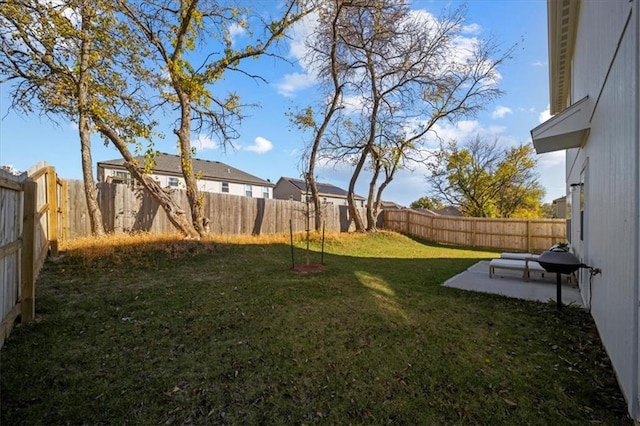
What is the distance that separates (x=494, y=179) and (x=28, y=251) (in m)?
23.0

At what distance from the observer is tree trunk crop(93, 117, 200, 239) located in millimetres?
7719

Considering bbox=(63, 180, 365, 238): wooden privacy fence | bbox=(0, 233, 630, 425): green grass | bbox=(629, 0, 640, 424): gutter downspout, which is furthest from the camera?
bbox=(63, 180, 365, 238): wooden privacy fence

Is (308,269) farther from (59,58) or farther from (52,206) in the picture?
(59,58)

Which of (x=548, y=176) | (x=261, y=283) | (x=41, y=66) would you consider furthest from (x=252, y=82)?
(x=548, y=176)

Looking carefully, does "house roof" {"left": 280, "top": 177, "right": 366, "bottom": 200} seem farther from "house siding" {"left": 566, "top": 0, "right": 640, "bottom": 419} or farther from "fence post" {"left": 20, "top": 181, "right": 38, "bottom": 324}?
"house siding" {"left": 566, "top": 0, "right": 640, "bottom": 419}

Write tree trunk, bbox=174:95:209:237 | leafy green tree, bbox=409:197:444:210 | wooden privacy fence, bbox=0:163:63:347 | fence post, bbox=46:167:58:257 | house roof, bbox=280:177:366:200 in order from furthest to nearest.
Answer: leafy green tree, bbox=409:197:444:210, house roof, bbox=280:177:366:200, tree trunk, bbox=174:95:209:237, fence post, bbox=46:167:58:257, wooden privacy fence, bbox=0:163:63:347

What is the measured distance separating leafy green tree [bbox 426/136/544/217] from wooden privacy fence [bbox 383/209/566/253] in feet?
17.0

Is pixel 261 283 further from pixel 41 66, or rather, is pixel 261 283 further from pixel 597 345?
pixel 41 66

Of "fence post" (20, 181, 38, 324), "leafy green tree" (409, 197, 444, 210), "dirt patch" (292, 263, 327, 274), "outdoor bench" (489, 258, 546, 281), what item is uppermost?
"leafy green tree" (409, 197, 444, 210)

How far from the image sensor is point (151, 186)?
8148 mm

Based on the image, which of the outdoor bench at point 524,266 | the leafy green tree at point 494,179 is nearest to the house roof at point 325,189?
the leafy green tree at point 494,179

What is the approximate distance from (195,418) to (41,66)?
9140 millimetres

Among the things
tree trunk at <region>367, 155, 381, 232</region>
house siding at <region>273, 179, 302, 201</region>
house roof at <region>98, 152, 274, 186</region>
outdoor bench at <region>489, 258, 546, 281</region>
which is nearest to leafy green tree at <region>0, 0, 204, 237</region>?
outdoor bench at <region>489, 258, 546, 281</region>

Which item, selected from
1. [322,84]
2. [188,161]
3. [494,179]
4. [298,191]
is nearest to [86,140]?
[188,161]
